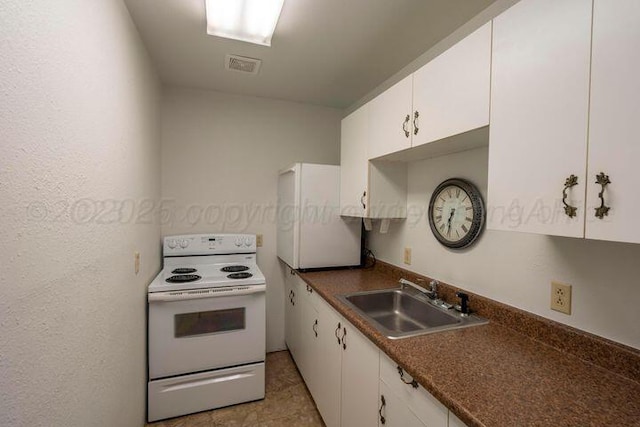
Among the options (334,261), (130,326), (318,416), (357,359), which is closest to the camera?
(357,359)

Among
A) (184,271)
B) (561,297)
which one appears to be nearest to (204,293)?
(184,271)

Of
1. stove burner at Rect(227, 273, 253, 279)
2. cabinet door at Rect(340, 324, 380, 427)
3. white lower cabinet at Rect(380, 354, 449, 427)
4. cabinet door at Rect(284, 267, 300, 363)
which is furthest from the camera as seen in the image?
cabinet door at Rect(284, 267, 300, 363)

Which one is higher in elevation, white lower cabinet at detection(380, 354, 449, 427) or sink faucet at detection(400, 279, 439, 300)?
sink faucet at detection(400, 279, 439, 300)

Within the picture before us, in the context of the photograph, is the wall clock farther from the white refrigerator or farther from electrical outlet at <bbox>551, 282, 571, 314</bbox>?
the white refrigerator

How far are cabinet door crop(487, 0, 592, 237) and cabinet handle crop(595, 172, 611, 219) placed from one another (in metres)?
0.04

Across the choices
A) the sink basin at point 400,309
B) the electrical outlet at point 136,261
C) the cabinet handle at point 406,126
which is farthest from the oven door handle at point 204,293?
the cabinet handle at point 406,126

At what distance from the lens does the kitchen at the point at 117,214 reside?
2.29 feet

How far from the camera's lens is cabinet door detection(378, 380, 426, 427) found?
3.39ft

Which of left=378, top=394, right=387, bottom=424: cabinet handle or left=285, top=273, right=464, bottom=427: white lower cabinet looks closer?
left=285, top=273, right=464, bottom=427: white lower cabinet

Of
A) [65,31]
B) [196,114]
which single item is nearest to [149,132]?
[196,114]

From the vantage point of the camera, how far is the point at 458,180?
1.65 m

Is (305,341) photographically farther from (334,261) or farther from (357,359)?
(357,359)

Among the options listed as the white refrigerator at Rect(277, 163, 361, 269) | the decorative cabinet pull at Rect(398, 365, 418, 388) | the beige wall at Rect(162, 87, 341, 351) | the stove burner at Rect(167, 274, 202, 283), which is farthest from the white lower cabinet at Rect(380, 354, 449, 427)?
the beige wall at Rect(162, 87, 341, 351)

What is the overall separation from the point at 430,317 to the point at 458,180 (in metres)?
0.79
